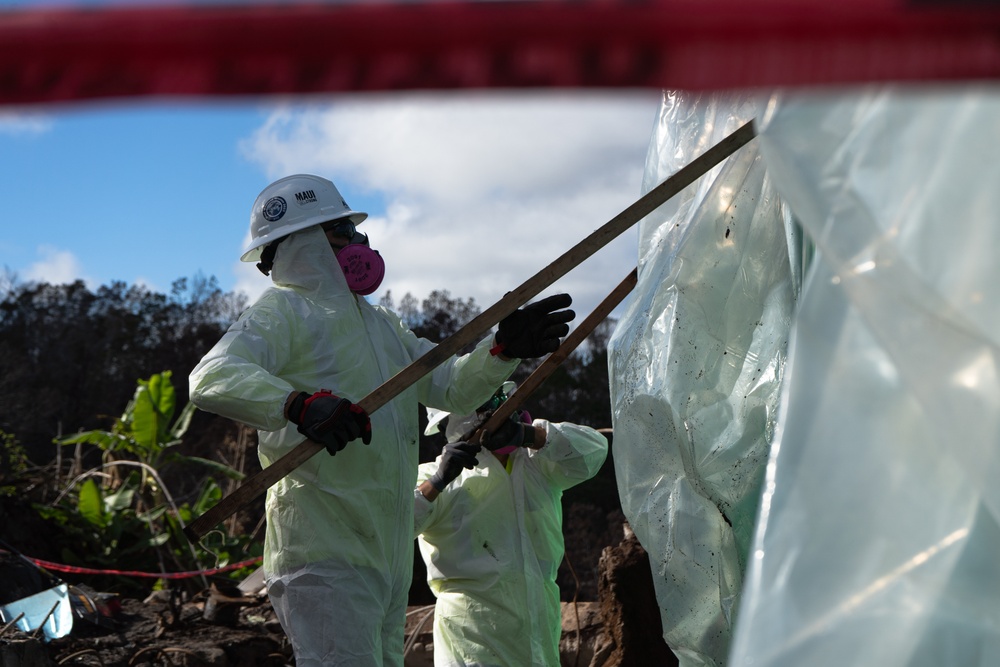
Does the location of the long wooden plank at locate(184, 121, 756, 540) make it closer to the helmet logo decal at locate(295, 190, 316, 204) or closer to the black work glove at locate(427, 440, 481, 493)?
the helmet logo decal at locate(295, 190, 316, 204)

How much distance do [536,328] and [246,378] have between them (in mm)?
862

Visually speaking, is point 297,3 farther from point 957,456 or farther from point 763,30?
point 957,456

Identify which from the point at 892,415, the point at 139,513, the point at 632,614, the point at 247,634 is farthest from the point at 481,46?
the point at 139,513

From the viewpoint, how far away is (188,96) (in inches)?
29.4

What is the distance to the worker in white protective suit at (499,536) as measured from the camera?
382 centimetres

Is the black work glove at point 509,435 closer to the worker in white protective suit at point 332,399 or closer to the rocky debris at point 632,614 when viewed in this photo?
the worker in white protective suit at point 332,399

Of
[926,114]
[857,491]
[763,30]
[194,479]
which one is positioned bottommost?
[857,491]

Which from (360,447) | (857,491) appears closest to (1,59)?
(857,491)

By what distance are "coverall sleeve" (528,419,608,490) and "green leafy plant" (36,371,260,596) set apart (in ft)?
13.8

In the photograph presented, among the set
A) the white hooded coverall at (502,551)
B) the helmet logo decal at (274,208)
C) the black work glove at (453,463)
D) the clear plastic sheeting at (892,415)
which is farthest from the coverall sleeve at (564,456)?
the clear plastic sheeting at (892,415)

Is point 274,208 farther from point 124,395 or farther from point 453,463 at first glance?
point 124,395

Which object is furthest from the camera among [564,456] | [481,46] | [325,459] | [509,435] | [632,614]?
[632,614]

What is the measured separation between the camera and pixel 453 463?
386 centimetres

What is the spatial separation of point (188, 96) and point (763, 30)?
41 cm
